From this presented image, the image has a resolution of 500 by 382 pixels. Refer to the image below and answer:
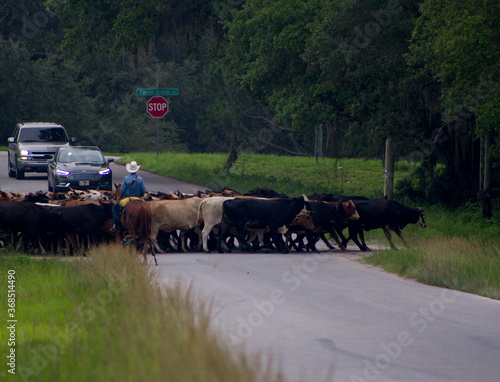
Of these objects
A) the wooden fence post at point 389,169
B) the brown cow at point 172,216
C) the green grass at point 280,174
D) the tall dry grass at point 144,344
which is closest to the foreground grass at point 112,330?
the tall dry grass at point 144,344

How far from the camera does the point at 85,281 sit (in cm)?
1138

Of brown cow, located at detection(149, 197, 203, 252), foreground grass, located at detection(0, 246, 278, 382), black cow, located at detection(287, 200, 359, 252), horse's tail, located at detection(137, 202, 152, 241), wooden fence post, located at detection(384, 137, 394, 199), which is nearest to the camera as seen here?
foreground grass, located at detection(0, 246, 278, 382)

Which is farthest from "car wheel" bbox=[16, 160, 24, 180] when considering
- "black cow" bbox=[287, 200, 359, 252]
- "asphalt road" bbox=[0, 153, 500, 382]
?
"asphalt road" bbox=[0, 153, 500, 382]

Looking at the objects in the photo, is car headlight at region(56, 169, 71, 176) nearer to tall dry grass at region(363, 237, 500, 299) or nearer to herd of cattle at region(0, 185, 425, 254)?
herd of cattle at region(0, 185, 425, 254)

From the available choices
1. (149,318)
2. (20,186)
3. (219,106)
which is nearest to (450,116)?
(149,318)

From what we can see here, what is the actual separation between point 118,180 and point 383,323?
2356 cm

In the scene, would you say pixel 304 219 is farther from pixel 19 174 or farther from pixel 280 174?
pixel 280 174

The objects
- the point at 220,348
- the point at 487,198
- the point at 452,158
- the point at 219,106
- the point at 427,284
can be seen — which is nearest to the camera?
the point at 220,348

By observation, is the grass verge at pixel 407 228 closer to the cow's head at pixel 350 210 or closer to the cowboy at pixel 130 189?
the cow's head at pixel 350 210

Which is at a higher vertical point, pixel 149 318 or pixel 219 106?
pixel 219 106

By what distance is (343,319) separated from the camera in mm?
9945

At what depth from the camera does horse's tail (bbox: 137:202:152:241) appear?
50.0 feet

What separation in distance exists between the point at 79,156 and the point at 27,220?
41.9ft

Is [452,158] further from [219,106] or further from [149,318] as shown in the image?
[149,318]
